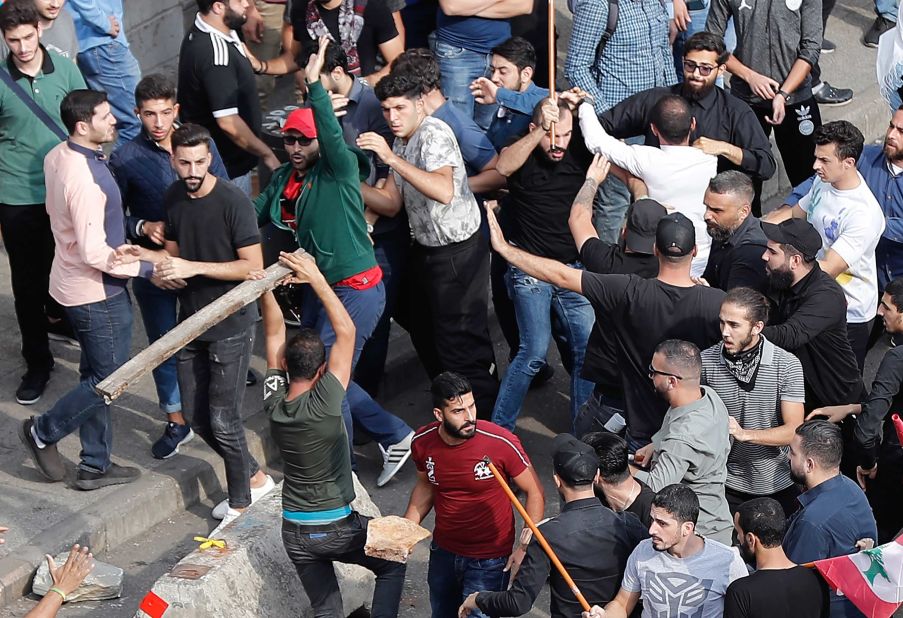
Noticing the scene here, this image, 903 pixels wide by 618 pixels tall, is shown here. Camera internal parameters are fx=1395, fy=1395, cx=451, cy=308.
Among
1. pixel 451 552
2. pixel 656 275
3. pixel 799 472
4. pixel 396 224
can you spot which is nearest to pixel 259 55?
pixel 396 224

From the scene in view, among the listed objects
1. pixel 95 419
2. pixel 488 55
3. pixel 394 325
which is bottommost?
pixel 394 325

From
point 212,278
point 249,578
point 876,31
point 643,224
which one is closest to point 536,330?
point 643,224

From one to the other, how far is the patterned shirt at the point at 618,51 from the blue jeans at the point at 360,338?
217 centimetres

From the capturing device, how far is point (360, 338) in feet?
24.6

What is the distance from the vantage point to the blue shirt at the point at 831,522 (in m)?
5.64

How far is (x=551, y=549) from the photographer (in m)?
5.29

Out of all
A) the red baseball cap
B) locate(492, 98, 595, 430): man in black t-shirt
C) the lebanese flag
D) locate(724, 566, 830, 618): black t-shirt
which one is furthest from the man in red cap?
the lebanese flag

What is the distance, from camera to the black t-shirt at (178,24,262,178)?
324 inches

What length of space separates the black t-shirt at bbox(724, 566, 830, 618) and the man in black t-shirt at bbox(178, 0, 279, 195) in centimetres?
Result: 434

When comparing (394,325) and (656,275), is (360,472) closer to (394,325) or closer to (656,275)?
(394,325)

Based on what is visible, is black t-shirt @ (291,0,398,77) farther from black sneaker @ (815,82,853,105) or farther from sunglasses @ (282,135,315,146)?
black sneaker @ (815,82,853,105)

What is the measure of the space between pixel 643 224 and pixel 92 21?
156 inches

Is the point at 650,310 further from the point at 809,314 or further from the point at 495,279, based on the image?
the point at 495,279

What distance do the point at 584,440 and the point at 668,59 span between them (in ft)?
13.4
